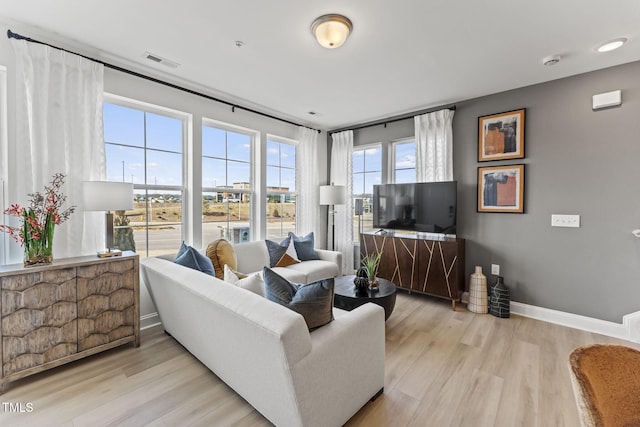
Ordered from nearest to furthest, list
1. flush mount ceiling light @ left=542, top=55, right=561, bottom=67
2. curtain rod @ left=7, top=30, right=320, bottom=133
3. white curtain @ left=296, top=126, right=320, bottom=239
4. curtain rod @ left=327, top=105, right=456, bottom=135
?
1. curtain rod @ left=7, top=30, right=320, bottom=133
2. flush mount ceiling light @ left=542, top=55, right=561, bottom=67
3. curtain rod @ left=327, top=105, right=456, bottom=135
4. white curtain @ left=296, top=126, right=320, bottom=239

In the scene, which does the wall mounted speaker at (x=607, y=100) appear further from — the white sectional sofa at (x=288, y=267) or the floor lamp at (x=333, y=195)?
the white sectional sofa at (x=288, y=267)

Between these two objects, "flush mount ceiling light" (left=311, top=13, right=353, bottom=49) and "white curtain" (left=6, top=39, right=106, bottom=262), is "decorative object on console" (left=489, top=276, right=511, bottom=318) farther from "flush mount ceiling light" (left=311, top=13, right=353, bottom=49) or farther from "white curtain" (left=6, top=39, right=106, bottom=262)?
"white curtain" (left=6, top=39, right=106, bottom=262)

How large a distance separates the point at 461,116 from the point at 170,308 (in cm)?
392

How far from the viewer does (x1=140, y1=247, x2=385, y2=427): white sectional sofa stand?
4.22 feet

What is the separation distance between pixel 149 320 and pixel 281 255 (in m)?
1.58

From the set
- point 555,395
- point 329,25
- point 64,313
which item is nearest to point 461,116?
point 329,25

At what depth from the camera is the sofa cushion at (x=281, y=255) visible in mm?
3580

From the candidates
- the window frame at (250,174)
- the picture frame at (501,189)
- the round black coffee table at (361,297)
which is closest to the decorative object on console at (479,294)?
the picture frame at (501,189)

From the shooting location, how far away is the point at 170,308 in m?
2.27

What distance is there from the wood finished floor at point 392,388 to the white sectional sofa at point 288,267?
113 centimetres

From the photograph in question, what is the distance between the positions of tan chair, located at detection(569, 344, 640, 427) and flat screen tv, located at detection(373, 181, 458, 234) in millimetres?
2502

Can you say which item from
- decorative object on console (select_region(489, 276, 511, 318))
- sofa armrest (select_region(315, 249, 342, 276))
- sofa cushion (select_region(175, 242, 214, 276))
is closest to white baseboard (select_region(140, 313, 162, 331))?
sofa cushion (select_region(175, 242, 214, 276))

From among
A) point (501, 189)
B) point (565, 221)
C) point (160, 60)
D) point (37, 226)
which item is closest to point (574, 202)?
point (565, 221)

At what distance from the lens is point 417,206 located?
3.70 metres
